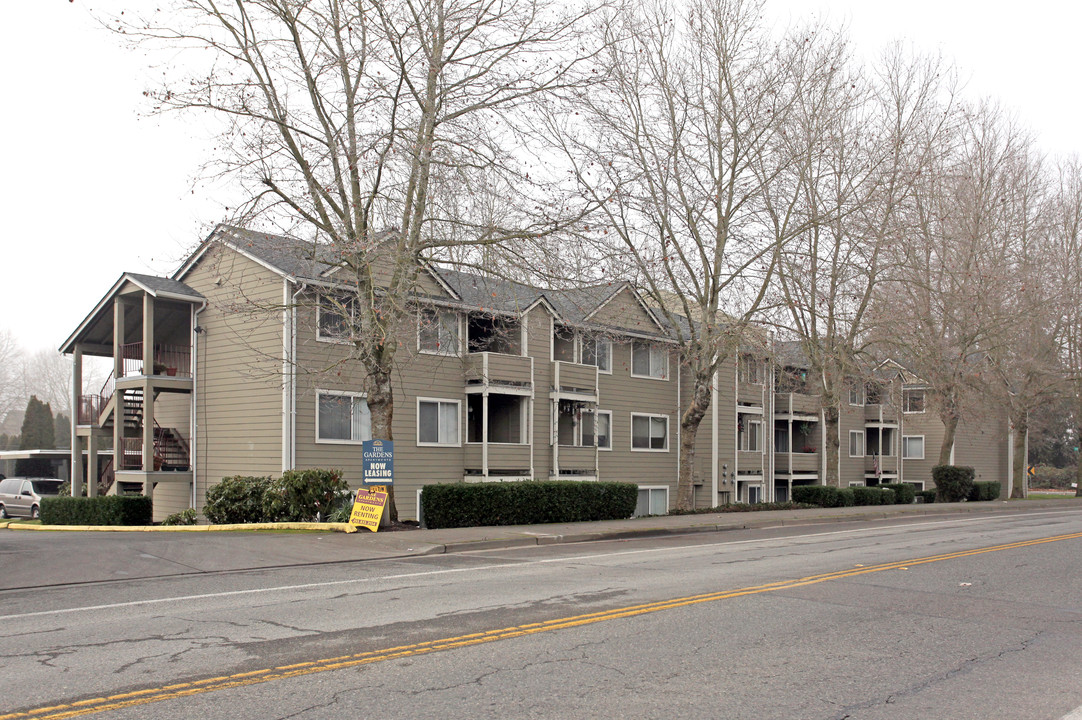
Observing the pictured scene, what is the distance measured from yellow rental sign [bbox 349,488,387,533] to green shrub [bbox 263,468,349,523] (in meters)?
1.77

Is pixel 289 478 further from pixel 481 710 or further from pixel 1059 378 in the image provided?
pixel 1059 378

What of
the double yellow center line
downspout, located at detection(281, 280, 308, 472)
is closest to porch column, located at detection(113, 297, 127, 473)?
downspout, located at detection(281, 280, 308, 472)

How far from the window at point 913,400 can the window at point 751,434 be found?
6926 millimetres

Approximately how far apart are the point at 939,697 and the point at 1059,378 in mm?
42783

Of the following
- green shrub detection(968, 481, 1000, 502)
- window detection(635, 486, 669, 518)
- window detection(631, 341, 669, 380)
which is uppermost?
window detection(631, 341, 669, 380)

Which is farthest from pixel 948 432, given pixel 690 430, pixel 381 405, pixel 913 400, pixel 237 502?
pixel 237 502

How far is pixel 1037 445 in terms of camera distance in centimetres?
7488

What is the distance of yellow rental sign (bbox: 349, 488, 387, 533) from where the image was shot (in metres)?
18.6

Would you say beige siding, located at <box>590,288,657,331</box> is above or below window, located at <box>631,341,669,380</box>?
above

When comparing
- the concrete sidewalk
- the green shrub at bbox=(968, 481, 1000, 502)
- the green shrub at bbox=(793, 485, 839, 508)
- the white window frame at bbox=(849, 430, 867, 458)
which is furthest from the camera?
the white window frame at bbox=(849, 430, 867, 458)

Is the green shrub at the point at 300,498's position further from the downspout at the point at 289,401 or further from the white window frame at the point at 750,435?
the white window frame at the point at 750,435

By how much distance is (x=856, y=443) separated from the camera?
50219 mm

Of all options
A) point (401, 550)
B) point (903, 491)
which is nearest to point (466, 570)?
point (401, 550)

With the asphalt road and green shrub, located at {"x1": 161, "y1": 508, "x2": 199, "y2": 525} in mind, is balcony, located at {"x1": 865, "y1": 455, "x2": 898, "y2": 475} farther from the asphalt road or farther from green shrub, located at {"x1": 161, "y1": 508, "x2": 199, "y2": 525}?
green shrub, located at {"x1": 161, "y1": 508, "x2": 199, "y2": 525}
